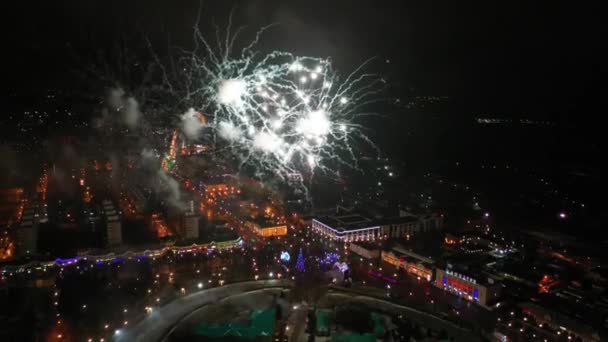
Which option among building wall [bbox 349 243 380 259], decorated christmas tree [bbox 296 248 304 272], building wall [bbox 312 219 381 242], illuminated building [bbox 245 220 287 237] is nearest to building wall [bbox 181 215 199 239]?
illuminated building [bbox 245 220 287 237]

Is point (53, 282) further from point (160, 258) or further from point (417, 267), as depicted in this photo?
point (417, 267)

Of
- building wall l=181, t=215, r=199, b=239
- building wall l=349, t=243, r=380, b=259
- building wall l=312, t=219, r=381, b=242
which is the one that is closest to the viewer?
building wall l=349, t=243, r=380, b=259

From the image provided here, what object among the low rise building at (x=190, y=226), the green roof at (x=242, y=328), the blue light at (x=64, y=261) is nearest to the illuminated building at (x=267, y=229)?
the low rise building at (x=190, y=226)

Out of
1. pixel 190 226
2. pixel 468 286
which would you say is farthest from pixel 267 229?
pixel 468 286

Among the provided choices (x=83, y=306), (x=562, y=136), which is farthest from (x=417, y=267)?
(x=562, y=136)

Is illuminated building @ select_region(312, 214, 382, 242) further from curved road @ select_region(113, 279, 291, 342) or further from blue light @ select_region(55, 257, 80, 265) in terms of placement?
blue light @ select_region(55, 257, 80, 265)
